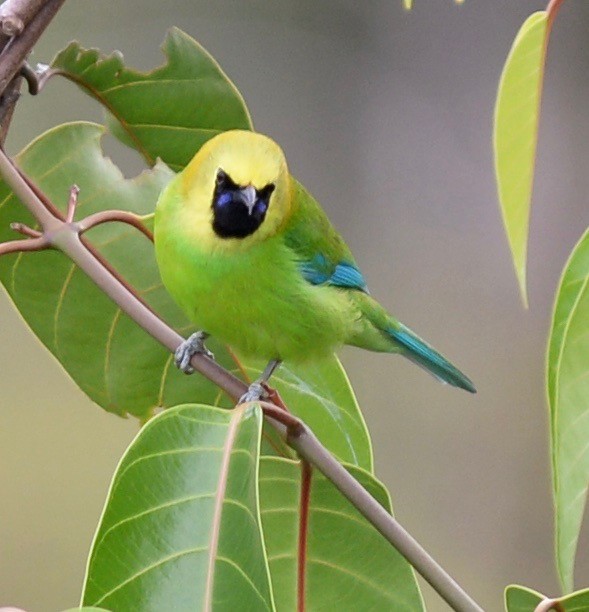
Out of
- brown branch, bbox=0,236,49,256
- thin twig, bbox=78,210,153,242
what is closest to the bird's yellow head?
thin twig, bbox=78,210,153,242

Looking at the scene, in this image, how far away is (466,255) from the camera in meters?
3.67

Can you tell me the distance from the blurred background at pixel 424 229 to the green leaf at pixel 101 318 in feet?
8.05

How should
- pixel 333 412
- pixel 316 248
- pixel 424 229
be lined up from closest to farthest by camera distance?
pixel 333 412
pixel 316 248
pixel 424 229

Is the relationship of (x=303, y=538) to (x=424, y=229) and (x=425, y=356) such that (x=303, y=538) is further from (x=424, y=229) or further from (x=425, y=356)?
(x=424, y=229)

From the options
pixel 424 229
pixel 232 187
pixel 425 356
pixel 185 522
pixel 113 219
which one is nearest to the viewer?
pixel 185 522

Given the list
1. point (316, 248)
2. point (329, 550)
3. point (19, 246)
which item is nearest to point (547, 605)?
point (329, 550)

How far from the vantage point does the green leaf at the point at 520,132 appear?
0.81 metres

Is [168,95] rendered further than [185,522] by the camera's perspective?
Yes

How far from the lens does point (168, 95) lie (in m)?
1.07

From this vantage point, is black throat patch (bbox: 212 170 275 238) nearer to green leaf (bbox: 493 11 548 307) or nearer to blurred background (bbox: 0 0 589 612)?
green leaf (bbox: 493 11 548 307)

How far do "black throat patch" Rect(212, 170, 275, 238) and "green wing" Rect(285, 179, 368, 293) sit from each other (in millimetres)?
113

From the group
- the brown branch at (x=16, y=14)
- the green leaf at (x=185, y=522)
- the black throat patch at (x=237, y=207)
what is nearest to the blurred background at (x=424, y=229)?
the black throat patch at (x=237, y=207)

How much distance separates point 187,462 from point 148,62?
2.91 m

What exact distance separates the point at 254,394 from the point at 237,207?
31 centimetres
